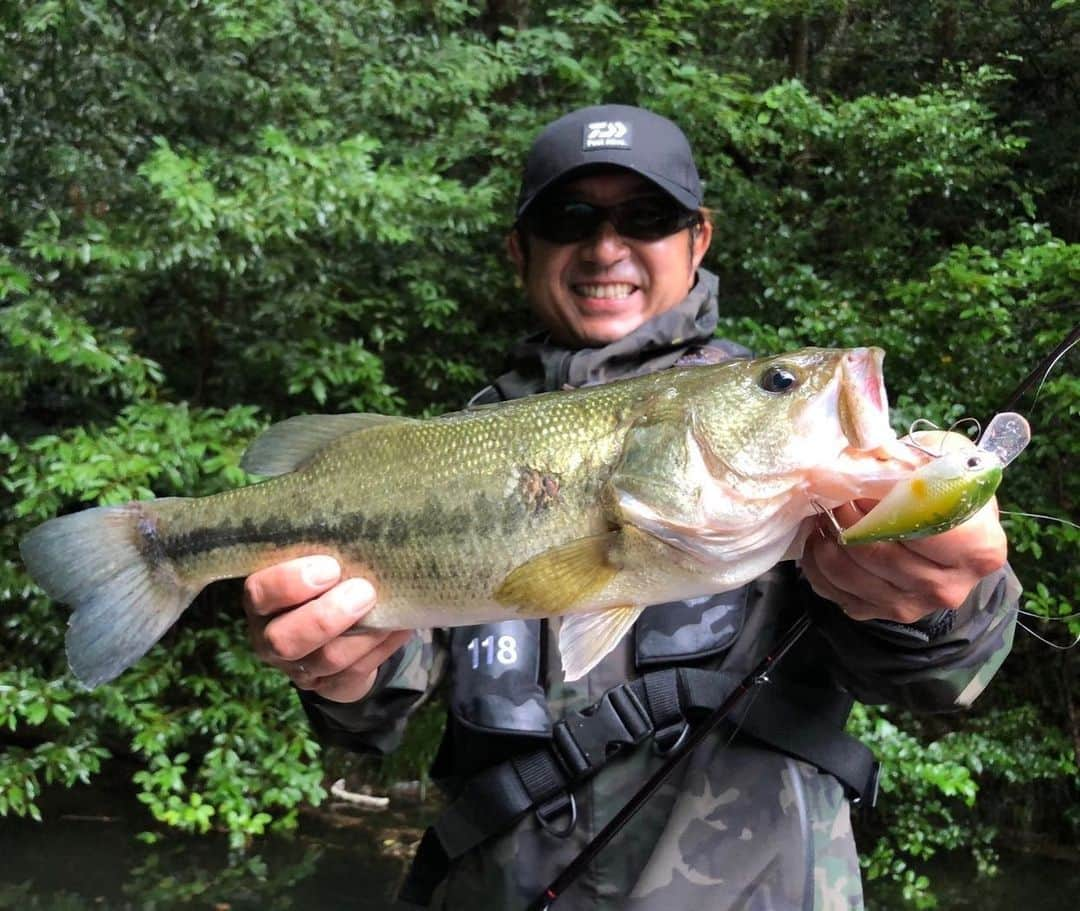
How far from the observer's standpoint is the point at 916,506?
1.33 metres

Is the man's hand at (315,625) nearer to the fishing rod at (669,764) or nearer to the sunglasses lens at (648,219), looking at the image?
the fishing rod at (669,764)

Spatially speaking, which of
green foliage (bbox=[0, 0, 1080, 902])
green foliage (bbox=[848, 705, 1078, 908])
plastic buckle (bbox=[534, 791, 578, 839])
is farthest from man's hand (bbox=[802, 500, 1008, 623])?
green foliage (bbox=[848, 705, 1078, 908])

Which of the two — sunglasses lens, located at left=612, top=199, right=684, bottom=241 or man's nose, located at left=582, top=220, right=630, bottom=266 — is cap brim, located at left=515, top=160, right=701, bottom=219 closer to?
sunglasses lens, located at left=612, top=199, right=684, bottom=241

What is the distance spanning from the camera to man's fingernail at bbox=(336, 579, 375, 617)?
1.78m

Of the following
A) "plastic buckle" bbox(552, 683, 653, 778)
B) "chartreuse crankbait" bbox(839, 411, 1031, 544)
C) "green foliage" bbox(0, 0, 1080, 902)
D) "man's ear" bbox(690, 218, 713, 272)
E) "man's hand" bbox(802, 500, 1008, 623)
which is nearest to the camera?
"chartreuse crankbait" bbox(839, 411, 1031, 544)

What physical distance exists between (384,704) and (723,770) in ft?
2.66

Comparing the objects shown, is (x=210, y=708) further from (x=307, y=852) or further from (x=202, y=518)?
(x=202, y=518)

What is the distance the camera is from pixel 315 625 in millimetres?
1807

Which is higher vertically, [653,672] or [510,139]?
[510,139]

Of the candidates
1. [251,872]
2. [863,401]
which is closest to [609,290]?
[863,401]

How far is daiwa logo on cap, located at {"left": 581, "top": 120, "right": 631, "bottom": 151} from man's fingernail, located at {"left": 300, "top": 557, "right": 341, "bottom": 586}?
4.85 feet

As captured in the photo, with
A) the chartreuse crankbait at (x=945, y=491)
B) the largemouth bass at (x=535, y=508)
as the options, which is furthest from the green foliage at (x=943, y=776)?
the chartreuse crankbait at (x=945, y=491)

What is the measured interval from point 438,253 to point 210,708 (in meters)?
3.32

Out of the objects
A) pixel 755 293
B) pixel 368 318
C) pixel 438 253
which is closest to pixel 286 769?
pixel 368 318
